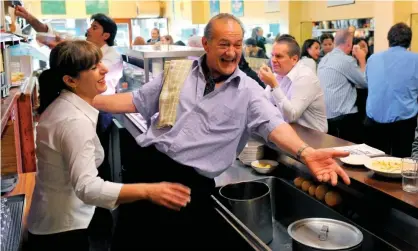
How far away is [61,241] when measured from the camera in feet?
5.46

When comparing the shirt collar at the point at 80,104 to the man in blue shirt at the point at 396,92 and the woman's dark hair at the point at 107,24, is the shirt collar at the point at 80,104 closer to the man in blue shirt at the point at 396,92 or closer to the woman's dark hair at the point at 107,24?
the woman's dark hair at the point at 107,24

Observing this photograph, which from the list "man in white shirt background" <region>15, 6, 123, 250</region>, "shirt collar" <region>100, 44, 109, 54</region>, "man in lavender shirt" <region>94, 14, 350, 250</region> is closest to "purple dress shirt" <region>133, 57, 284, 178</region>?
"man in lavender shirt" <region>94, 14, 350, 250</region>

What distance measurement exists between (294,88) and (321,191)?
3.05ft

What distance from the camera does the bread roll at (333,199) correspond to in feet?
7.45

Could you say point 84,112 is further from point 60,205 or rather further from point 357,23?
point 357,23

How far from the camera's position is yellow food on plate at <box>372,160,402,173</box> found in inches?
74.5

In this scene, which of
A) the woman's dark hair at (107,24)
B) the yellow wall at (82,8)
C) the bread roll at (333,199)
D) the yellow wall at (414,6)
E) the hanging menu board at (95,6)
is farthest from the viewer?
the hanging menu board at (95,6)

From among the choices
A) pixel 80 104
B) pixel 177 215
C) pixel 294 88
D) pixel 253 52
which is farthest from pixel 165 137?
pixel 253 52

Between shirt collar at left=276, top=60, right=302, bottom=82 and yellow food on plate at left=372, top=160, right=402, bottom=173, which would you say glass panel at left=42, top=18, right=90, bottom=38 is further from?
yellow food on plate at left=372, top=160, right=402, bottom=173

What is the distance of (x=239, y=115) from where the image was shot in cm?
200

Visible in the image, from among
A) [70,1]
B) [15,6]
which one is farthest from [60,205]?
[70,1]

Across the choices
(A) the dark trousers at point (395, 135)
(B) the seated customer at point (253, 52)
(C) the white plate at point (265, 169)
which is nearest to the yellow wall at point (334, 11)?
(B) the seated customer at point (253, 52)

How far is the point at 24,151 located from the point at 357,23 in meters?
4.94

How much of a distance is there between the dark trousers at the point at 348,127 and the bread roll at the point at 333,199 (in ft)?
7.62
